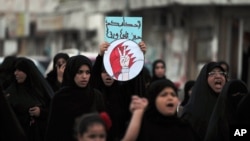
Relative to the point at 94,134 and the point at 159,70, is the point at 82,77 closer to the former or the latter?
the point at 94,134

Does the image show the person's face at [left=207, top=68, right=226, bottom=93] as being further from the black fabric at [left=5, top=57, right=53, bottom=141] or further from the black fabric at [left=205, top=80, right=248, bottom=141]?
the black fabric at [left=5, top=57, right=53, bottom=141]

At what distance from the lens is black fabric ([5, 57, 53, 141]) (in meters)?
8.68

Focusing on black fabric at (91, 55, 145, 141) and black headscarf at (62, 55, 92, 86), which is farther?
black fabric at (91, 55, 145, 141)

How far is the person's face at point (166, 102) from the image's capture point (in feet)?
19.5

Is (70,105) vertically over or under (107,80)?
under

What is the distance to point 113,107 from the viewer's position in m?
8.27

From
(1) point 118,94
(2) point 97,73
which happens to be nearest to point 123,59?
(1) point 118,94

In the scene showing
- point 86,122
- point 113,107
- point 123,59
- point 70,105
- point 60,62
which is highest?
point 123,59

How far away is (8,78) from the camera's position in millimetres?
10602

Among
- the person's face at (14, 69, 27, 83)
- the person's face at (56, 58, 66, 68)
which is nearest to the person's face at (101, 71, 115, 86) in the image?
the person's face at (14, 69, 27, 83)

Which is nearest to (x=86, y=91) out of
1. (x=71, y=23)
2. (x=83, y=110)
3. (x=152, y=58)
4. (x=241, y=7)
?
(x=83, y=110)

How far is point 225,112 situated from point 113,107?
1.47 m

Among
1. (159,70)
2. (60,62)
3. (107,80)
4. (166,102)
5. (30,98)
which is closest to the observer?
(166,102)

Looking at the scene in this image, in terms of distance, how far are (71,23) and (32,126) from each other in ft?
91.3
